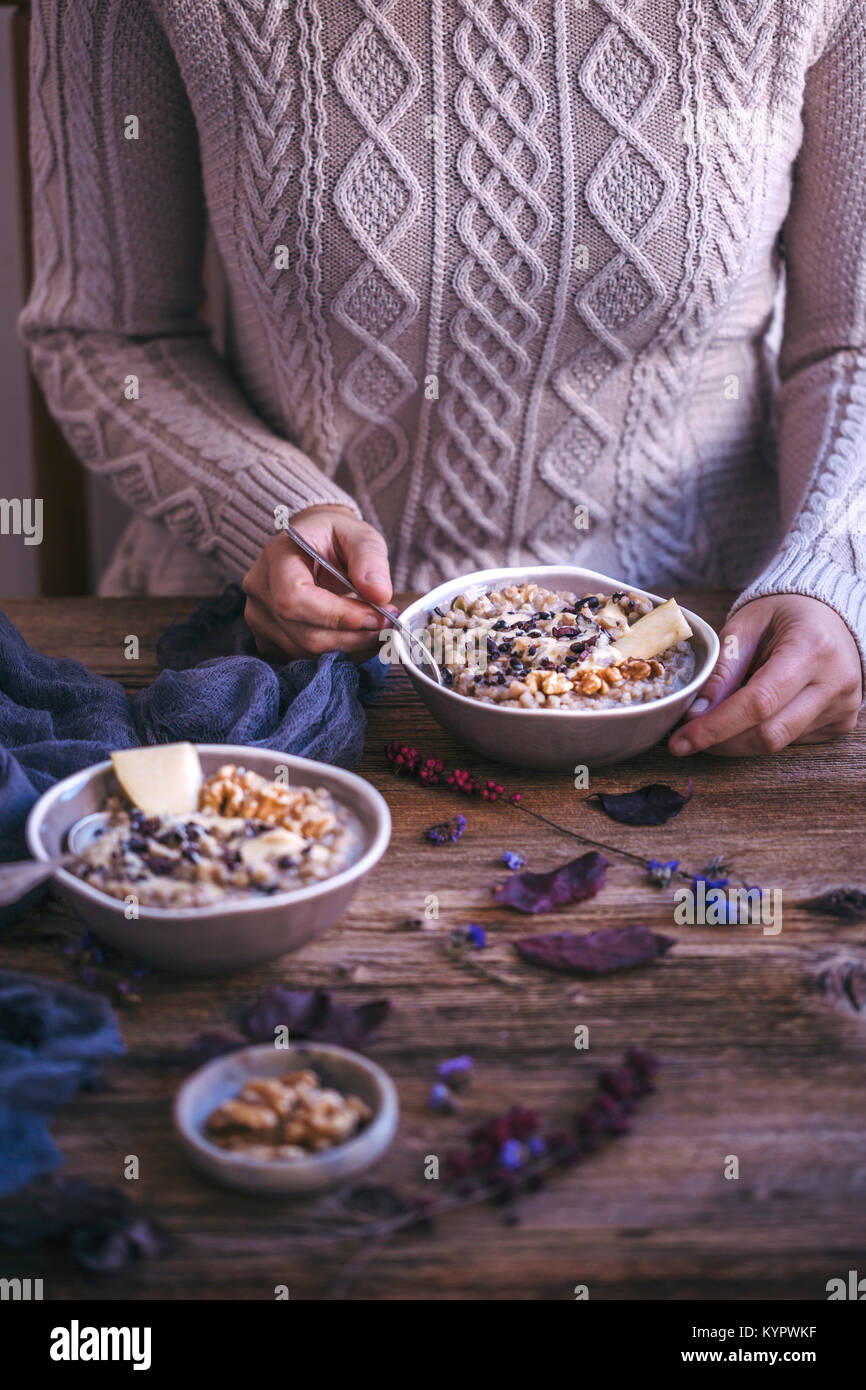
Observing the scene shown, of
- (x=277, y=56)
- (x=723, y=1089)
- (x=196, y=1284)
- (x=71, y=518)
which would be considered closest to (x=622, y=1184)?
(x=723, y=1089)

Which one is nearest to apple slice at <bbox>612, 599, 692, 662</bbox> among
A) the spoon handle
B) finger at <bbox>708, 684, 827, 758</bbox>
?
finger at <bbox>708, 684, 827, 758</bbox>

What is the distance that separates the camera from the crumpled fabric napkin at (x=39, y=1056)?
648 mm

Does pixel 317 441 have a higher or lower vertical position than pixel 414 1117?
higher

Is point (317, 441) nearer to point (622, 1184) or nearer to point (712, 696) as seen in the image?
point (712, 696)

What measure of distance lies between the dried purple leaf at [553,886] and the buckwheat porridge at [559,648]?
0.15m

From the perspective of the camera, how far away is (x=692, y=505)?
157 centimetres

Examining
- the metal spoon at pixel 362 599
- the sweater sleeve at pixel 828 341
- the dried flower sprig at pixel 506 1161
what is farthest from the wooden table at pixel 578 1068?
the sweater sleeve at pixel 828 341

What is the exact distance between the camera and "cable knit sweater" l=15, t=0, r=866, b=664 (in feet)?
4.05

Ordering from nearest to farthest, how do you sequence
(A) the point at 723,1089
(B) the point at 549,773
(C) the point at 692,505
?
(A) the point at 723,1089 → (B) the point at 549,773 → (C) the point at 692,505

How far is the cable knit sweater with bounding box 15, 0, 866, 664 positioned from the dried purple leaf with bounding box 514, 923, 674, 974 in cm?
46

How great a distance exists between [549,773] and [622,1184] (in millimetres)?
474

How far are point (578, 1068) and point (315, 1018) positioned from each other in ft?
0.59

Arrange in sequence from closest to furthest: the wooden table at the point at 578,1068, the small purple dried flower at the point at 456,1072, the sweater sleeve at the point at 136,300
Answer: the wooden table at the point at 578,1068
the small purple dried flower at the point at 456,1072
the sweater sleeve at the point at 136,300

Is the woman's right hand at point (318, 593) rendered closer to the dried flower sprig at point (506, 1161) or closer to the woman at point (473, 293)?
the woman at point (473, 293)
